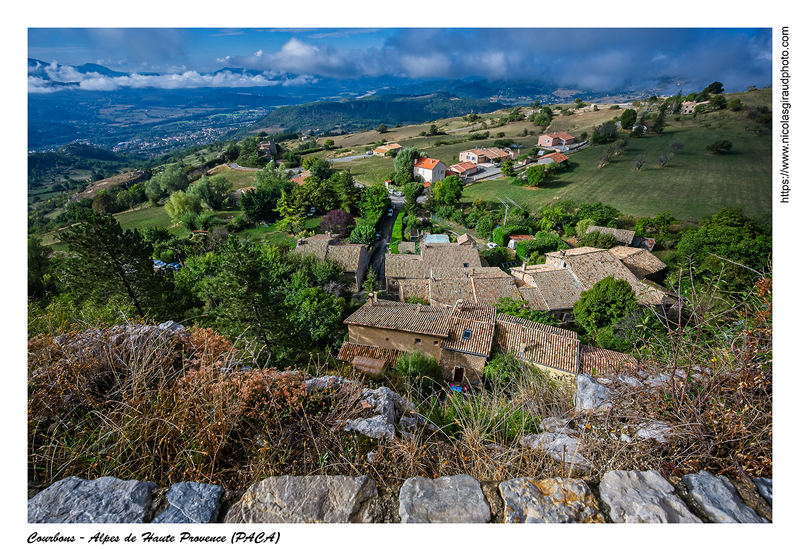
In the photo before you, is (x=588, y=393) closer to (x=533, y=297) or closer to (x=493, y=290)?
(x=493, y=290)

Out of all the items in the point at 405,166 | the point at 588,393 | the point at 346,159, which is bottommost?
the point at 588,393

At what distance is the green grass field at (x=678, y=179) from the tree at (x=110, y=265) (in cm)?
4617

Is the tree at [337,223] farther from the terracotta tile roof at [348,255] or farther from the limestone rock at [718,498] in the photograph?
the limestone rock at [718,498]

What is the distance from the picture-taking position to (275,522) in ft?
7.30

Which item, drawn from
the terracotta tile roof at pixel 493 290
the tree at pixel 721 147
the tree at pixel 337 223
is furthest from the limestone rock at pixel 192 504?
the tree at pixel 721 147

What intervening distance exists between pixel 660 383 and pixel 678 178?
61861 millimetres

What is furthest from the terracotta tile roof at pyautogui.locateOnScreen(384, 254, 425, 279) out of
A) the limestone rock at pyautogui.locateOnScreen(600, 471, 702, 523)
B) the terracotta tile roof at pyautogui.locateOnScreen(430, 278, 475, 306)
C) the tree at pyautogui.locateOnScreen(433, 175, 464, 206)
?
the limestone rock at pyautogui.locateOnScreen(600, 471, 702, 523)

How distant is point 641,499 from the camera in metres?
2.21

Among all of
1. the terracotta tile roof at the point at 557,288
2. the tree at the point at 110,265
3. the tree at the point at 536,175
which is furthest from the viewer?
the tree at the point at 536,175

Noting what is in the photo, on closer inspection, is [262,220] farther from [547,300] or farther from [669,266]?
[669,266]

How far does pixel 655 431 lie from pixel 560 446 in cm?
84

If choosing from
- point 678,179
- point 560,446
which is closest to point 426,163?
point 678,179

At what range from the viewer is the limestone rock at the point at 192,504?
2.18 meters
